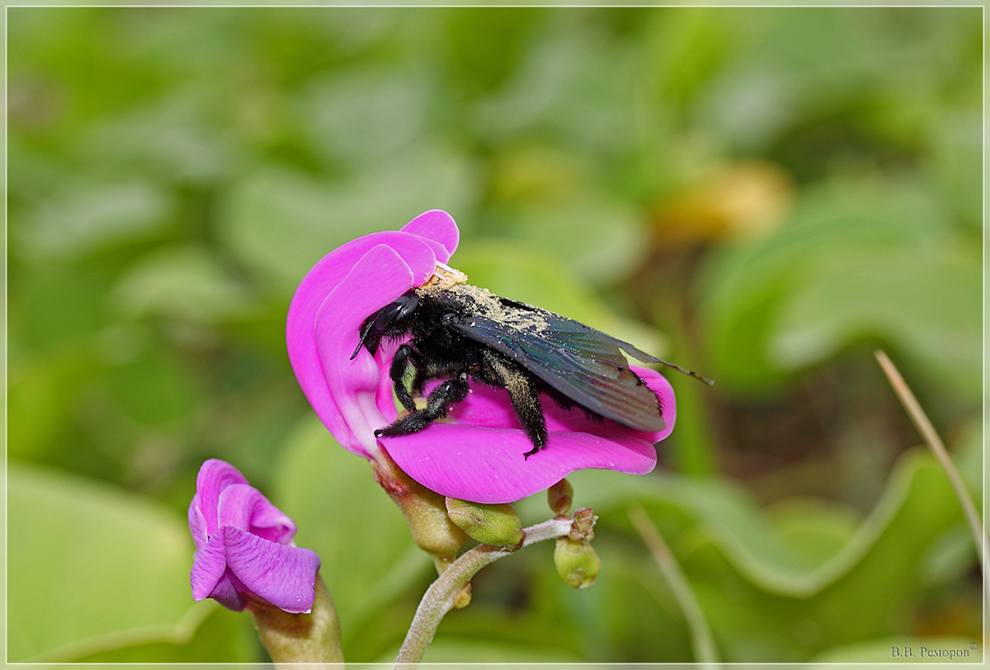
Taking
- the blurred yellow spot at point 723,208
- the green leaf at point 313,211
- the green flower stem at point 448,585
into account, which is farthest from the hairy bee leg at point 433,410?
the blurred yellow spot at point 723,208

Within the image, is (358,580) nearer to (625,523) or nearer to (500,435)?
(625,523)

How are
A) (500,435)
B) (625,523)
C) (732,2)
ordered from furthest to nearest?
(732,2) → (625,523) → (500,435)

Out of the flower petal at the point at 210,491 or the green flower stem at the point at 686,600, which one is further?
the green flower stem at the point at 686,600

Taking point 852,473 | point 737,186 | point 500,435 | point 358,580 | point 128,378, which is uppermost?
point 500,435

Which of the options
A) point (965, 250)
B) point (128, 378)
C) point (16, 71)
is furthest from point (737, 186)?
point (16, 71)

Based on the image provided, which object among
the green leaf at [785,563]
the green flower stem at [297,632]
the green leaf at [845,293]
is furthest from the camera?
the green leaf at [845,293]

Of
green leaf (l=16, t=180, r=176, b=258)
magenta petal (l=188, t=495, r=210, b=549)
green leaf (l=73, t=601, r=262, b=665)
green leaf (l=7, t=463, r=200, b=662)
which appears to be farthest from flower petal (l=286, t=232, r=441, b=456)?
green leaf (l=16, t=180, r=176, b=258)

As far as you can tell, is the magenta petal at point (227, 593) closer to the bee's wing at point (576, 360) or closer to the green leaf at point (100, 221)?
the bee's wing at point (576, 360)
